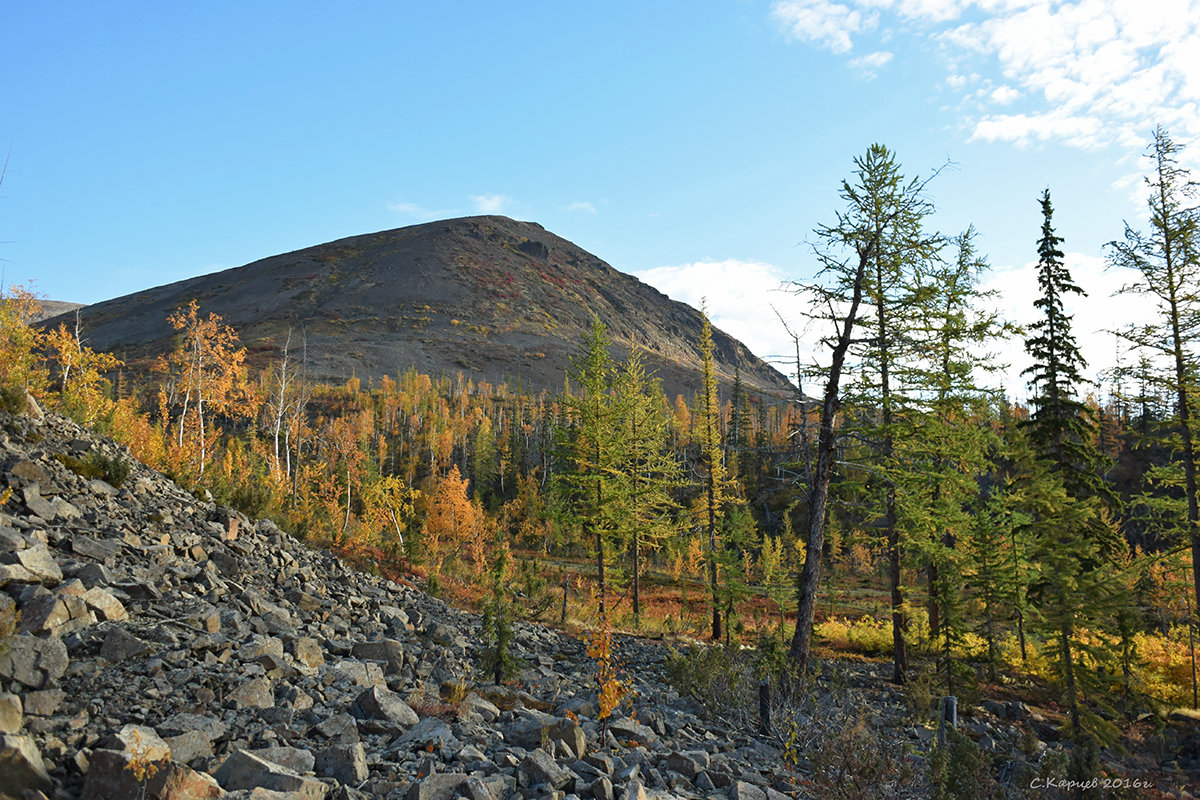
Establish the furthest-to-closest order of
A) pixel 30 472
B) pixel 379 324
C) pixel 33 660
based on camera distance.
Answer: pixel 379 324, pixel 30 472, pixel 33 660

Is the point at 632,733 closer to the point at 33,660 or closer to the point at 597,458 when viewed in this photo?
the point at 33,660

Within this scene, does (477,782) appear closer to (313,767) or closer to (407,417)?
(313,767)

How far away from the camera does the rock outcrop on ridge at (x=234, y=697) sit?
4.51 meters

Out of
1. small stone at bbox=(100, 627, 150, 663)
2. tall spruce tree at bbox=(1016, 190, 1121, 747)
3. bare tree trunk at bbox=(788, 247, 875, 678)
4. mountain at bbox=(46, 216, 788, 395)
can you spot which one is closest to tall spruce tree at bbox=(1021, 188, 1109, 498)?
tall spruce tree at bbox=(1016, 190, 1121, 747)

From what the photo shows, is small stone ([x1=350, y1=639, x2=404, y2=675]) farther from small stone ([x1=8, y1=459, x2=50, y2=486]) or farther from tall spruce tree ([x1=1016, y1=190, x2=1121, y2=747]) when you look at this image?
tall spruce tree ([x1=1016, y1=190, x2=1121, y2=747])

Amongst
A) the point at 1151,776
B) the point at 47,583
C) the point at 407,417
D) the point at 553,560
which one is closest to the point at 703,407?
the point at 1151,776

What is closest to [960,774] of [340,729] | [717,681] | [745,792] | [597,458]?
[745,792]

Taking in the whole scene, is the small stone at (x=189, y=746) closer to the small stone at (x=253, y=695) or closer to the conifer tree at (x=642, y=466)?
the small stone at (x=253, y=695)

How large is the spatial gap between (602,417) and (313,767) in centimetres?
1763

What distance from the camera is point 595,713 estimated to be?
7977mm

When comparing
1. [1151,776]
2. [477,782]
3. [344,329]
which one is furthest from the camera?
[344,329]

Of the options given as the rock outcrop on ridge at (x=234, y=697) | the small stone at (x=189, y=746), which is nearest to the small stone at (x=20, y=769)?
the rock outcrop on ridge at (x=234, y=697)

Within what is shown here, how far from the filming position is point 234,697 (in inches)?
224

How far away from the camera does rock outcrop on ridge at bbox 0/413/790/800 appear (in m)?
4.51
